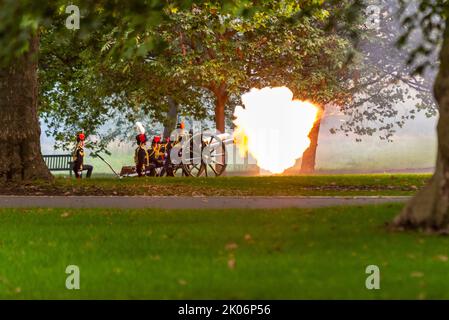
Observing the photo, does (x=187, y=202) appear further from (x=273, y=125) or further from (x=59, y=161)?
(x=59, y=161)

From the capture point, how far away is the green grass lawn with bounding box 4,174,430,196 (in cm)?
2092

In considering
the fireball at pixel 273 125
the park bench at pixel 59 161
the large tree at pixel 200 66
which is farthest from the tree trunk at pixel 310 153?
the park bench at pixel 59 161

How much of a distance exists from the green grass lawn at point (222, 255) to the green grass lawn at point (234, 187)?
5.81 metres

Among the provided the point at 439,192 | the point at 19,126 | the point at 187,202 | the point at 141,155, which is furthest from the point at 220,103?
the point at 439,192

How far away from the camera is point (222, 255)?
10.6 meters

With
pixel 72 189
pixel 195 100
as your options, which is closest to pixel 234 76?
pixel 195 100

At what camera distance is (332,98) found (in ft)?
125

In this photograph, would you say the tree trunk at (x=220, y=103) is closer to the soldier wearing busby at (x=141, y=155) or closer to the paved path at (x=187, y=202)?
the soldier wearing busby at (x=141, y=155)

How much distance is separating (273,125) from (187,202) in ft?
57.6

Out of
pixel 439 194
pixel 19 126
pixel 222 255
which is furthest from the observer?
pixel 19 126

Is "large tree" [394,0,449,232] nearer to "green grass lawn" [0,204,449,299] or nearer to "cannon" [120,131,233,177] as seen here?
"green grass lawn" [0,204,449,299]

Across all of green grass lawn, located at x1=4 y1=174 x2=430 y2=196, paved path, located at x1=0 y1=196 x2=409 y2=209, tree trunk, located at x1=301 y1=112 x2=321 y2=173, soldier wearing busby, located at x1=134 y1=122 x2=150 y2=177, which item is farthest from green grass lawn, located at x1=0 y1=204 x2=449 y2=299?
tree trunk, located at x1=301 y1=112 x2=321 y2=173

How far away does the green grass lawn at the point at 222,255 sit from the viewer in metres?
8.80

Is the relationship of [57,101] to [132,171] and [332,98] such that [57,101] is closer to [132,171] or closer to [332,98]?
[132,171]
